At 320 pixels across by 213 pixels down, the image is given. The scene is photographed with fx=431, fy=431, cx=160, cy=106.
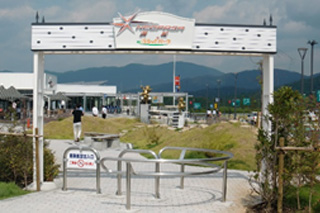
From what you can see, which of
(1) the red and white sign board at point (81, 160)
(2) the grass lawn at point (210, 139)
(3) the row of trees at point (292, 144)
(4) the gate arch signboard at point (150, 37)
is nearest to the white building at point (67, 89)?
(2) the grass lawn at point (210, 139)

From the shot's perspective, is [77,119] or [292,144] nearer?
[292,144]

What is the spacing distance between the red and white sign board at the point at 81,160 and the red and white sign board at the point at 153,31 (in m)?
2.56

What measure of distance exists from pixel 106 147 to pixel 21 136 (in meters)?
8.58

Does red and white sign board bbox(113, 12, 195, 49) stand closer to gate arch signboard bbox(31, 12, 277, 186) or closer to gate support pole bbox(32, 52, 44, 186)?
gate arch signboard bbox(31, 12, 277, 186)

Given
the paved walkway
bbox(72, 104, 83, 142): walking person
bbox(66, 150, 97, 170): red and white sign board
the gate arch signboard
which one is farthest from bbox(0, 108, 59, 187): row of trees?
bbox(72, 104, 83, 142): walking person

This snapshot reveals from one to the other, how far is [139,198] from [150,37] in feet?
11.9

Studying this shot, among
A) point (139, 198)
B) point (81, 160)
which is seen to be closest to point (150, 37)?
point (81, 160)

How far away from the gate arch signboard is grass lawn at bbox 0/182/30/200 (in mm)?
1744

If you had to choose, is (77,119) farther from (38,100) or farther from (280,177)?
(280,177)

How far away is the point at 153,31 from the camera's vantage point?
9.81 metres

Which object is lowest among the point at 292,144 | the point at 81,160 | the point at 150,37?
the point at 81,160

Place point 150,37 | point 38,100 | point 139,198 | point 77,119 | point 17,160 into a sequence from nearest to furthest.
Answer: point 139,198
point 17,160
point 38,100
point 150,37
point 77,119

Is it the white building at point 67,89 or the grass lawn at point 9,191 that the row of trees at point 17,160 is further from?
the white building at point 67,89

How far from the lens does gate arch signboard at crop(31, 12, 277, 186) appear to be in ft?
32.2
